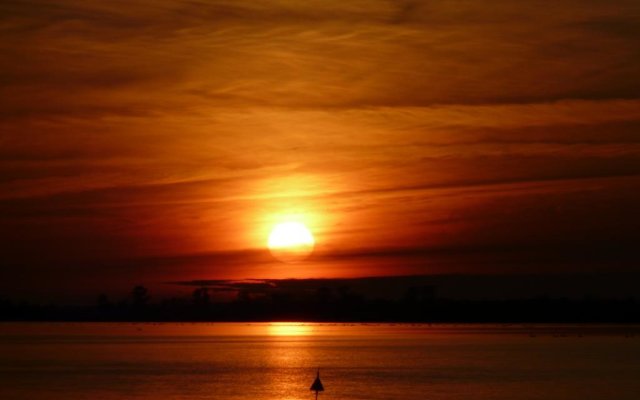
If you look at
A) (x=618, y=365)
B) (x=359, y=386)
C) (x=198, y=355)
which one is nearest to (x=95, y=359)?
(x=198, y=355)

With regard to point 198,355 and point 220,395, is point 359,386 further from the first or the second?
point 198,355

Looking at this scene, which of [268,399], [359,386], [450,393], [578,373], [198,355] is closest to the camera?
[268,399]

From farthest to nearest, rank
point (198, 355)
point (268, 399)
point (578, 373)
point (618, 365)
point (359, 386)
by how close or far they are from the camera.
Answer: point (198, 355), point (618, 365), point (578, 373), point (359, 386), point (268, 399)

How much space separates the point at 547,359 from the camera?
101m

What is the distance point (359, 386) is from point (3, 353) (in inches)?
2622

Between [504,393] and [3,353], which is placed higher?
[3,353]

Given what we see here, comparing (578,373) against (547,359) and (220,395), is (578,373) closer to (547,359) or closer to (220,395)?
(547,359)

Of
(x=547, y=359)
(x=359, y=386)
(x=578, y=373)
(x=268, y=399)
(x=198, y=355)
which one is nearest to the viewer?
(x=268, y=399)

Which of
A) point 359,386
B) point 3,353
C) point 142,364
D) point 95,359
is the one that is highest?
point 3,353

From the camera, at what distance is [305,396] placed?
194ft

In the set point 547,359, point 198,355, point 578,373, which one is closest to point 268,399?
point 578,373

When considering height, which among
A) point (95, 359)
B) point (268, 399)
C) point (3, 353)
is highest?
point (3, 353)

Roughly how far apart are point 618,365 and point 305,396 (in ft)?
135

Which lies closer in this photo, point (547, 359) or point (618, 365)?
point (618, 365)
